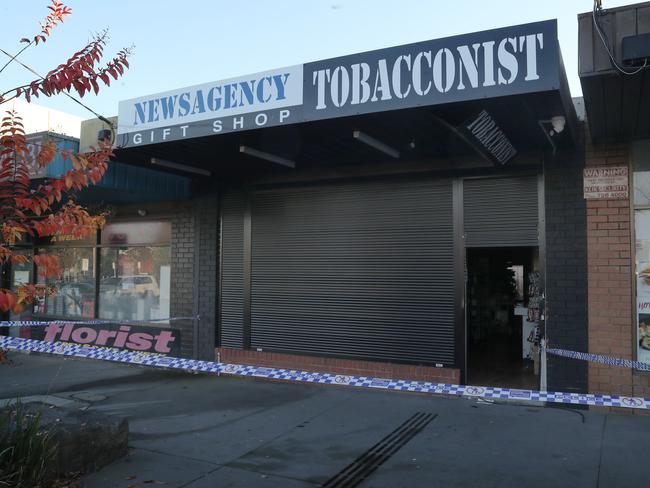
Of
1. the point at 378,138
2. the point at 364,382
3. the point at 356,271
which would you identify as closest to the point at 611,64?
the point at 378,138

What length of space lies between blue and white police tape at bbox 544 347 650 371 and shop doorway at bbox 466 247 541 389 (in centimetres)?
66

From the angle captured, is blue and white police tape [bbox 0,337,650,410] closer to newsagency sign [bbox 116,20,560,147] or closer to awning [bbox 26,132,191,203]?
awning [bbox 26,132,191,203]

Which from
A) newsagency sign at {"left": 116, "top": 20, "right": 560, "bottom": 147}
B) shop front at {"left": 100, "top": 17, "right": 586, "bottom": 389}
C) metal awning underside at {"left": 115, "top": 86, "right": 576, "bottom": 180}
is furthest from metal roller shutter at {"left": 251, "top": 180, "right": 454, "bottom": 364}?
newsagency sign at {"left": 116, "top": 20, "right": 560, "bottom": 147}

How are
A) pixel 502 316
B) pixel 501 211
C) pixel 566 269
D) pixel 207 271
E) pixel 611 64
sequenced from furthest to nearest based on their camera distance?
pixel 502 316
pixel 207 271
pixel 501 211
pixel 566 269
pixel 611 64

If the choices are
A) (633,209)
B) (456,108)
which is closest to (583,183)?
(633,209)

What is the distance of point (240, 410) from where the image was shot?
701cm

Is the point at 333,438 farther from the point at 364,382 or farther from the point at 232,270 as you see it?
the point at 232,270

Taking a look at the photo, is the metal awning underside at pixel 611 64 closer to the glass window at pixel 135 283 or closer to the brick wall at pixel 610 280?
the brick wall at pixel 610 280

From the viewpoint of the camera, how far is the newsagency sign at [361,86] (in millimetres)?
5188

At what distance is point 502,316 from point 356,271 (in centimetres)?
723

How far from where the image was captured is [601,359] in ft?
21.4

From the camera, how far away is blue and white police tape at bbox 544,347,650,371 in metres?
6.33

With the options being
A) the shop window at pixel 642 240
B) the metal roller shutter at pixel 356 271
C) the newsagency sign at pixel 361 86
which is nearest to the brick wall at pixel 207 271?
the metal roller shutter at pixel 356 271

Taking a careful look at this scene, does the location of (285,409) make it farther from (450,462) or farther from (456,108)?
(456,108)
